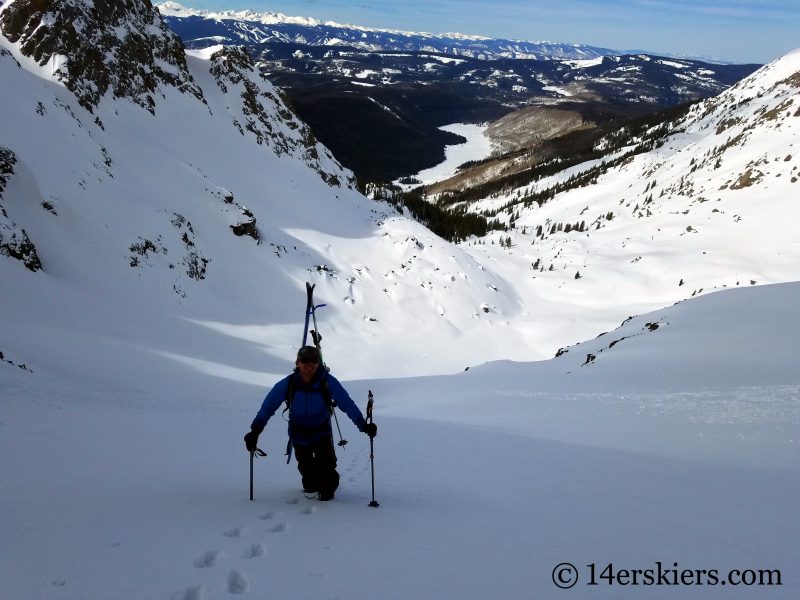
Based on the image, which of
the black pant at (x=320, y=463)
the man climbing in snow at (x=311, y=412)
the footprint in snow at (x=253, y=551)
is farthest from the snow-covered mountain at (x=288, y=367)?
the man climbing in snow at (x=311, y=412)

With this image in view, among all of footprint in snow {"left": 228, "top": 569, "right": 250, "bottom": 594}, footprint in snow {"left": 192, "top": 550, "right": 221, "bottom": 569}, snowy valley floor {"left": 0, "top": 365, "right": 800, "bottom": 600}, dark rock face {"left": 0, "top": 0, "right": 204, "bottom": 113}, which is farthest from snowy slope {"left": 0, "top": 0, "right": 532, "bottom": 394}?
footprint in snow {"left": 228, "top": 569, "right": 250, "bottom": 594}

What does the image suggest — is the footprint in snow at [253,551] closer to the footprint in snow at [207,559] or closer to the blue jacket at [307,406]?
the footprint in snow at [207,559]

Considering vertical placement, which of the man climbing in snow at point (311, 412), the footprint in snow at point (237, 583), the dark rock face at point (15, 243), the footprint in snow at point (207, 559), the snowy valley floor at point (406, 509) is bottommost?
the footprint in snow at point (237, 583)

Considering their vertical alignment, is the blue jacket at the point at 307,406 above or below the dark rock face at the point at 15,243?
below

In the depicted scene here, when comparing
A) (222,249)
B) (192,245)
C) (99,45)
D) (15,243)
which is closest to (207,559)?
(15,243)

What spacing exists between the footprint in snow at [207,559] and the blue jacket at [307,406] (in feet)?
5.19

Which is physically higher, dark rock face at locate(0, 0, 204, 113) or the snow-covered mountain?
dark rock face at locate(0, 0, 204, 113)

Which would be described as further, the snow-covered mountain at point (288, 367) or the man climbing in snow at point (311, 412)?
the man climbing in snow at point (311, 412)

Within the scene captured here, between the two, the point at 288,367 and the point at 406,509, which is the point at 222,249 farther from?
the point at 406,509

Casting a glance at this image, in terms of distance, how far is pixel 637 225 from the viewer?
82.8 metres

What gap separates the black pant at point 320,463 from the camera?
616 centimetres

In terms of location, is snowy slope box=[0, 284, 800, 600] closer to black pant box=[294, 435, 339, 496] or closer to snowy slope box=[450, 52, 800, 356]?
black pant box=[294, 435, 339, 496]

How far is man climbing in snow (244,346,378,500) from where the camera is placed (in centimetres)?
581

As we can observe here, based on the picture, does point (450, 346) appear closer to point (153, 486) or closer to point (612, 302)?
point (612, 302)
